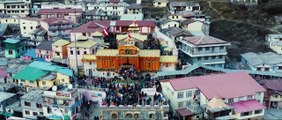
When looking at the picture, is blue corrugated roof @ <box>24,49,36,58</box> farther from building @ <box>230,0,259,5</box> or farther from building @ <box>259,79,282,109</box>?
building @ <box>230,0,259,5</box>

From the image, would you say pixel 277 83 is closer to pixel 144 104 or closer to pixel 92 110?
pixel 144 104

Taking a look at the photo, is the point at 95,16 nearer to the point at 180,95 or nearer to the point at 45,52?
the point at 45,52

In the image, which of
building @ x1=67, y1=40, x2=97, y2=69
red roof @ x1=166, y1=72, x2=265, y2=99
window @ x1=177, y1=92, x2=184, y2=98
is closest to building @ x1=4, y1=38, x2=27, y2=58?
building @ x1=67, y1=40, x2=97, y2=69

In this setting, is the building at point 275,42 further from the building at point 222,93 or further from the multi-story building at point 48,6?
the multi-story building at point 48,6

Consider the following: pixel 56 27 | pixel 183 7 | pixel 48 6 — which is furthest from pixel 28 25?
pixel 183 7

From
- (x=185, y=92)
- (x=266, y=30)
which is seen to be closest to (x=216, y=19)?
(x=266, y=30)
